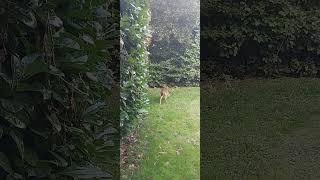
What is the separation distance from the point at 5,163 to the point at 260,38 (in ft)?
12.2

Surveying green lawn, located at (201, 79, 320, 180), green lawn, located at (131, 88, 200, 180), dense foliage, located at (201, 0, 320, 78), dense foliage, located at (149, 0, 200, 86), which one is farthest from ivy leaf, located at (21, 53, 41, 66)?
dense foliage, located at (201, 0, 320, 78)

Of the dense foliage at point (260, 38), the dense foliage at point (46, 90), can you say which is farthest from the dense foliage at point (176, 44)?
the dense foliage at point (46, 90)

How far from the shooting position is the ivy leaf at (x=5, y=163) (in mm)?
911

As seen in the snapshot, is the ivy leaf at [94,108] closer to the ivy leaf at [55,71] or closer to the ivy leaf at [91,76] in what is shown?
the ivy leaf at [91,76]

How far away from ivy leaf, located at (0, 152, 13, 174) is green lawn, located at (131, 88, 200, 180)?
1.97 meters

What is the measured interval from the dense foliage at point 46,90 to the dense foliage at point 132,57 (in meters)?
1.37

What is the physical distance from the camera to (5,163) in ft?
3.00

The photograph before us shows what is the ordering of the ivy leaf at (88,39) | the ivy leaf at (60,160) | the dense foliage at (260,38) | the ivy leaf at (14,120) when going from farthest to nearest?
the dense foliage at (260,38) → the ivy leaf at (88,39) → the ivy leaf at (60,160) → the ivy leaf at (14,120)

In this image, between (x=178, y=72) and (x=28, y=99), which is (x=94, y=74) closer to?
(x=28, y=99)

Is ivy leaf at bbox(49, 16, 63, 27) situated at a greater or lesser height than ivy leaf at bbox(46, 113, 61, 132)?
greater

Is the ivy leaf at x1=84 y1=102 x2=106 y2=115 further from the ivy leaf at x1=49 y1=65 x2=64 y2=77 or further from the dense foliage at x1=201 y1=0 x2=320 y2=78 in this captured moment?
the dense foliage at x1=201 y1=0 x2=320 y2=78

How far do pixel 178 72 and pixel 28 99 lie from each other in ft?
8.26

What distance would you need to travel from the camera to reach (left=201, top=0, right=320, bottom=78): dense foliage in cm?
438

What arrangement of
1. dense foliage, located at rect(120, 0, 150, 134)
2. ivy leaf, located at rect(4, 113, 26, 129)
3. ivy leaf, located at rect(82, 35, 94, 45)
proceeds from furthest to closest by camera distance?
1. dense foliage, located at rect(120, 0, 150, 134)
2. ivy leaf, located at rect(82, 35, 94, 45)
3. ivy leaf, located at rect(4, 113, 26, 129)
